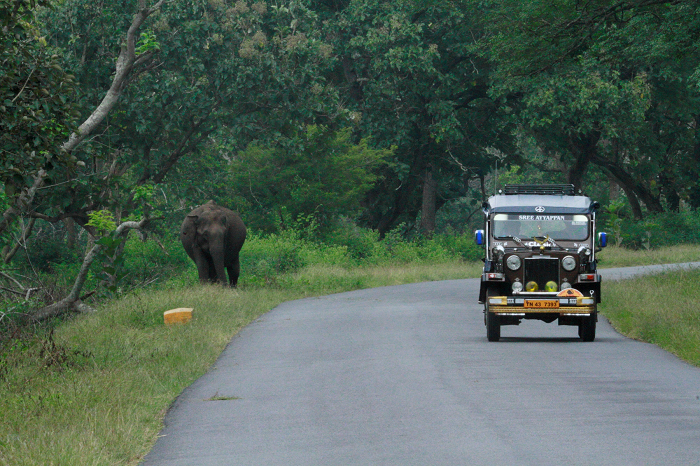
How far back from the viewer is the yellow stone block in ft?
63.6

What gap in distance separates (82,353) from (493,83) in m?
32.0

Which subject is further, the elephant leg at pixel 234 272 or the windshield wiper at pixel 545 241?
the elephant leg at pixel 234 272

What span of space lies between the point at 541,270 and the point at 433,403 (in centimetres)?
711

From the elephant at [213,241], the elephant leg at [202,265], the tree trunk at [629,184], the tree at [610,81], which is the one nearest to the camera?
the tree at [610,81]

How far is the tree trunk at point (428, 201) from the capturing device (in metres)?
50.2

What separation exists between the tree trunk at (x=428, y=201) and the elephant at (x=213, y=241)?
20658mm

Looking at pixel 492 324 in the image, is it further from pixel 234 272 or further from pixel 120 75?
pixel 234 272

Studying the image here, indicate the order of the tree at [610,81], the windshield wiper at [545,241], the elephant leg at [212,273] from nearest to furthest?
the windshield wiper at [545,241] < the tree at [610,81] < the elephant leg at [212,273]

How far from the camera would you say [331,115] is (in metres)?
39.2

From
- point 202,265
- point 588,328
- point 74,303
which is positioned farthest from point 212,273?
point 588,328

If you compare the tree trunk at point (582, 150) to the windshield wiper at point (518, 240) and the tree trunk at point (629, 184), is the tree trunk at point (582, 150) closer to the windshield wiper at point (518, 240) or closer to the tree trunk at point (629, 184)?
the tree trunk at point (629, 184)

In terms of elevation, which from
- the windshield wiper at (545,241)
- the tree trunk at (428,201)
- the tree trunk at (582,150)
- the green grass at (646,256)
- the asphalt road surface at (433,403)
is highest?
the tree trunk at (582,150)

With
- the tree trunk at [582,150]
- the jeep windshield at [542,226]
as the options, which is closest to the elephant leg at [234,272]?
the jeep windshield at [542,226]

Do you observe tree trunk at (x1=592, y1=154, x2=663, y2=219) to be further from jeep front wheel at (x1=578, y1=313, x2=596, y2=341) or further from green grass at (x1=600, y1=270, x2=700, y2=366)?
jeep front wheel at (x1=578, y1=313, x2=596, y2=341)
